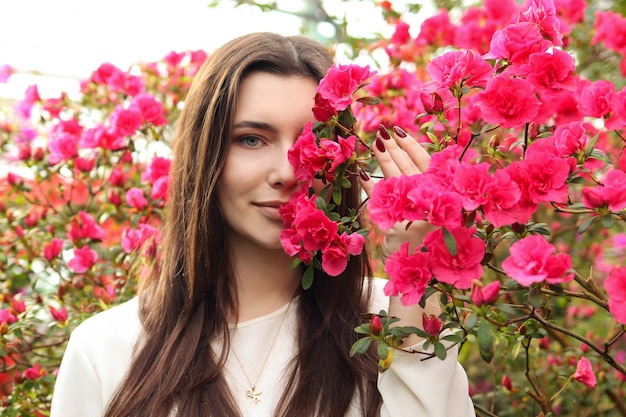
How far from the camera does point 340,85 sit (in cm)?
114

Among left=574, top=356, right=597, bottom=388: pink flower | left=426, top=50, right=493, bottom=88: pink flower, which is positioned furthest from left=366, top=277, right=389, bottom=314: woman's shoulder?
left=426, top=50, right=493, bottom=88: pink flower

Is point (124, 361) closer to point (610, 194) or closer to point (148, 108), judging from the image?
point (148, 108)

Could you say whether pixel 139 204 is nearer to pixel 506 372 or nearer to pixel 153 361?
pixel 153 361

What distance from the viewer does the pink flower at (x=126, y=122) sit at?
204 centimetres

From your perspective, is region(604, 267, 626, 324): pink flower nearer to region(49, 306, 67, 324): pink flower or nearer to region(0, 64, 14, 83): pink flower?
region(49, 306, 67, 324): pink flower

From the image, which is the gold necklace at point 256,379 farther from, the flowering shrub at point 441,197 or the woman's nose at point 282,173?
the woman's nose at point 282,173

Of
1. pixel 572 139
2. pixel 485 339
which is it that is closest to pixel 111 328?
pixel 485 339

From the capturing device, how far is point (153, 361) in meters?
1.51

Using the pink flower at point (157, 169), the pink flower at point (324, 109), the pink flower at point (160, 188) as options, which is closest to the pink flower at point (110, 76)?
the pink flower at point (157, 169)

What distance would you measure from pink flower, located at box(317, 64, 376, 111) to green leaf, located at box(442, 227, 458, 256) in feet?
0.95

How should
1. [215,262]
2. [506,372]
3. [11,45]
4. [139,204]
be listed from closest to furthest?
[215,262], [139,204], [506,372], [11,45]

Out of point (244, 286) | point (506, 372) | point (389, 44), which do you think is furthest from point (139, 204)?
point (506, 372)

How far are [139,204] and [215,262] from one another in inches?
20.5

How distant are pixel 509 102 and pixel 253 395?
80 cm
